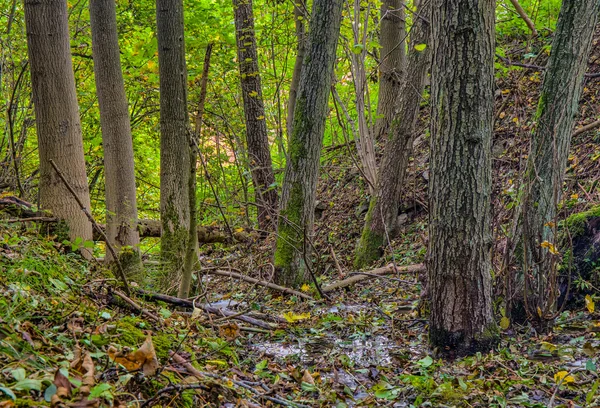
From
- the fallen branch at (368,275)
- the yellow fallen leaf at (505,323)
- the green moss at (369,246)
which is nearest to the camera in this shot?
the yellow fallen leaf at (505,323)

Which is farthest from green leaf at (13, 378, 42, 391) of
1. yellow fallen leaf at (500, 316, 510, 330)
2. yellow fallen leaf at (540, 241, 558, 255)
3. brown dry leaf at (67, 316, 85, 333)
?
yellow fallen leaf at (500, 316, 510, 330)

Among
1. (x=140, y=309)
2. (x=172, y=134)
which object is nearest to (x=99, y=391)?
(x=140, y=309)

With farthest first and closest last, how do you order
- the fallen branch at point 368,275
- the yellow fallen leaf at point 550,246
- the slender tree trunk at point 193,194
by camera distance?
the fallen branch at point 368,275
the yellow fallen leaf at point 550,246
the slender tree trunk at point 193,194

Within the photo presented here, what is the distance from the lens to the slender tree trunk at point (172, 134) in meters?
6.24

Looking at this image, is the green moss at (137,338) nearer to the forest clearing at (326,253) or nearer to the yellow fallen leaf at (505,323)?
the forest clearing at (326,253)

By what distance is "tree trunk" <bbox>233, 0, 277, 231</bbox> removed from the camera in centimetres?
981

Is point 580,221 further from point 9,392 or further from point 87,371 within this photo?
point 9,392

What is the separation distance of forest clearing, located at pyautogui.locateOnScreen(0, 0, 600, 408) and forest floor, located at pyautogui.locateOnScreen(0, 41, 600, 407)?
2cm

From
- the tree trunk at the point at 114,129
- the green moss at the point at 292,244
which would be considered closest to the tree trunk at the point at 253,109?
the green moss at the point at 292,244

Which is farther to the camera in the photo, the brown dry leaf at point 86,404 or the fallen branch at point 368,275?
the fallen branch at point 368,275

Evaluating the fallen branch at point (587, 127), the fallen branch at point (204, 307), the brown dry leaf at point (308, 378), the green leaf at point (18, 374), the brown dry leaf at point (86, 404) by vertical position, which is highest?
the fallen branch at point (587, 127)

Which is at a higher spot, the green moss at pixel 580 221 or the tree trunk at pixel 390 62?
the tree trunk at pixel 390 62

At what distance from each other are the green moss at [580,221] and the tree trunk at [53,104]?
4647 millimetres

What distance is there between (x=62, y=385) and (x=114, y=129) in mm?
5083
